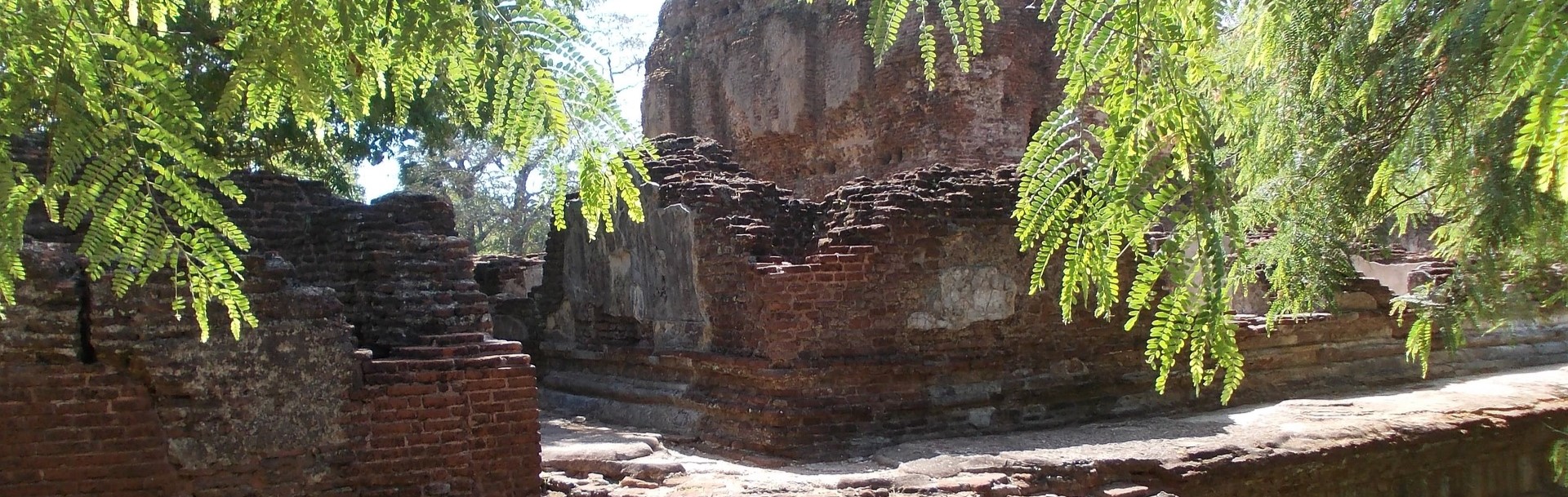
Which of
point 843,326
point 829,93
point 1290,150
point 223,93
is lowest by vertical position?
point 843,326

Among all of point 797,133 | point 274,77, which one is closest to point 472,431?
point 274,77

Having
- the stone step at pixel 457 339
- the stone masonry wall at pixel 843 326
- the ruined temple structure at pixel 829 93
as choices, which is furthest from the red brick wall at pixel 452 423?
the ruined temple structure at pixel 829 93

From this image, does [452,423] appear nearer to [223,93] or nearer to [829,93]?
[223,93]

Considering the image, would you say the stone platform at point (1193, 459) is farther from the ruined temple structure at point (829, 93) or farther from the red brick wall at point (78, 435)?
the ruined temple structure at point (829, 93)

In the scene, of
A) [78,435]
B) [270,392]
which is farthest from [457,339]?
[78,435]

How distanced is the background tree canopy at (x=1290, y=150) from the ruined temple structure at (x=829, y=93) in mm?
7728

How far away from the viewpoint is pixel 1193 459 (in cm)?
621

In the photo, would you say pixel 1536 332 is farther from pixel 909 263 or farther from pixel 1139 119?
pixel 1139 119

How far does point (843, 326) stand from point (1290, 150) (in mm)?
2872

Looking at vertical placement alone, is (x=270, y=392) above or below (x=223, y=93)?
below

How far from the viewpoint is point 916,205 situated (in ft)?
24.5

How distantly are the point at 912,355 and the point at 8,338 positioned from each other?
497 centimetres

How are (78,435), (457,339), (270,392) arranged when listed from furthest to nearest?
(457,339)
(270,392)
(78,435)

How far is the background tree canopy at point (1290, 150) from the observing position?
8.27 feet
